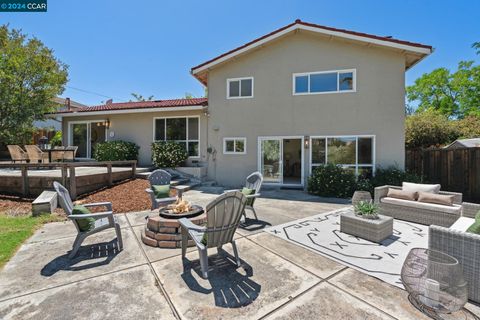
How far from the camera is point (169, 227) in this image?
13.8ft

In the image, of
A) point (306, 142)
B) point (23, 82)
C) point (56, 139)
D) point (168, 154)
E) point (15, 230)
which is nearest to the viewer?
point (15, 230)

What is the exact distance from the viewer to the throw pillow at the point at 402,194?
19.7 feet

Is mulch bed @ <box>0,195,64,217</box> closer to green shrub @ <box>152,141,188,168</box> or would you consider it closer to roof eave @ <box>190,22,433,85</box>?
green shrub @ <box>152,141,188,168</box>

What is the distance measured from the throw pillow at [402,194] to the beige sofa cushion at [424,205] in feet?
0.40

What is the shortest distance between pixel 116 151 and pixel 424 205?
13243 millimetres

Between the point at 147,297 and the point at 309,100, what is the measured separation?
10101mm

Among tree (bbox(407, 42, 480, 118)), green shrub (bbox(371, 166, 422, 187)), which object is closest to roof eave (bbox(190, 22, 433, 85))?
green shrub (bbox(371, 166, 422, 187))

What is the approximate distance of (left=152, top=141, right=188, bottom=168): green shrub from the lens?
11922 mm

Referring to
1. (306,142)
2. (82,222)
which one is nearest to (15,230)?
(82,222)

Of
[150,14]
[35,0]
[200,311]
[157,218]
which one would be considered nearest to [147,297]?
[200,311]

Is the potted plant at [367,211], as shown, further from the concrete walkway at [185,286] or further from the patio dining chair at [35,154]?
the patio dining chair at [35,154]

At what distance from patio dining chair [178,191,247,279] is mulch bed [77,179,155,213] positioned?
4.55m

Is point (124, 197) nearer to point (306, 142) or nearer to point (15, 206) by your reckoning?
point (15, 206)

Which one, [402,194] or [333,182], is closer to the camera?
[402,194]
